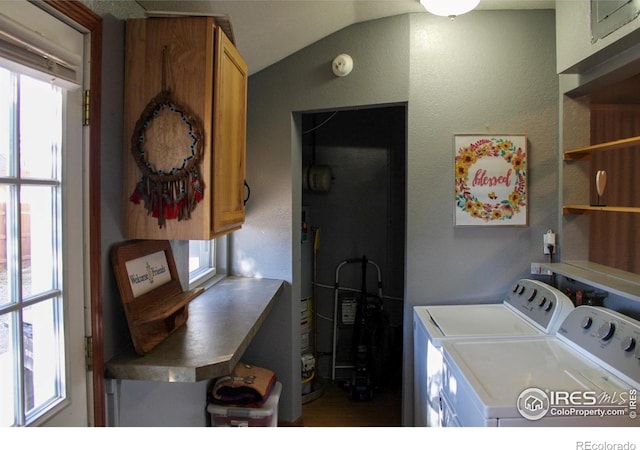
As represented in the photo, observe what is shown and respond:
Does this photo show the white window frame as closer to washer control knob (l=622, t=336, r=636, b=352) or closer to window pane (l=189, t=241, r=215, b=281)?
window pane (l=189, t=241, r=215, b=281)

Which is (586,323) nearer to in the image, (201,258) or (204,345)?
(204,345)

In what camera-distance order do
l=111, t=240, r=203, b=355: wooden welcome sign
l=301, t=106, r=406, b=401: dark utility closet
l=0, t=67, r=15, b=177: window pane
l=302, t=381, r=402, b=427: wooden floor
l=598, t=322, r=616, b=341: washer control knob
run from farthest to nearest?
l=301, t=106, r=406, b=401: dark utility closet
l=302, t=381, r=402, b=427: wooden floor
l=598, t=322, r=616, b=341: washer control knob
l=111, t=240, r=203, b=355: wooden welcome sign
l=0, t=67, r=15, b=177: window pane

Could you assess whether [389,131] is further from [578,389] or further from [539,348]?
[578,389]

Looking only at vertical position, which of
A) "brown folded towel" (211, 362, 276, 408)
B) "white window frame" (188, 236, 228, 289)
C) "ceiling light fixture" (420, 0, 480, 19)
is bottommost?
"brown folded towel" (211, 362, 276, 408)

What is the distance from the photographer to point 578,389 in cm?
120

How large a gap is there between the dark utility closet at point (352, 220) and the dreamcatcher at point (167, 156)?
6.53 ft

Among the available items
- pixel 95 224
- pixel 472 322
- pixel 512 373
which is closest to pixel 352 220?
pixel 472 322

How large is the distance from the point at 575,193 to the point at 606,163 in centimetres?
77

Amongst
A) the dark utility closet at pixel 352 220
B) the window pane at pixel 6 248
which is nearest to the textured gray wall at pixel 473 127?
the dark utility closet at pixel 352 220

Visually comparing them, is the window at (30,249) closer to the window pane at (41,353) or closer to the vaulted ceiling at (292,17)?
the window pane at (41,353)

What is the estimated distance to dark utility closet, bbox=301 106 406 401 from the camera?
3299 millimetres

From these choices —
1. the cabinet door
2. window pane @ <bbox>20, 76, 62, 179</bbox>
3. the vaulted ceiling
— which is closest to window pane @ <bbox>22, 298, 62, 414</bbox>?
window pane @ <bbox>20, 76, 62, 179</bbox>

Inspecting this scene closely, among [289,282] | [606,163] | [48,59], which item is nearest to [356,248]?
[289,282]

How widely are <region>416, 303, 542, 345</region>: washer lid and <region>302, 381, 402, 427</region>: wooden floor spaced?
3.39 ft
